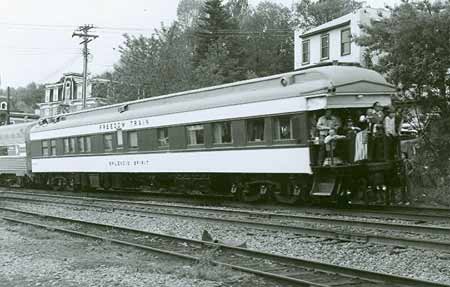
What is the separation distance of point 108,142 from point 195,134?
18.0 feet

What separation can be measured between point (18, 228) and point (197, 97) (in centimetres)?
701

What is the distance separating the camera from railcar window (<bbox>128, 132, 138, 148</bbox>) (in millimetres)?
21428

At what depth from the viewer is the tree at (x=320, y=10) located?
6806 centimetres

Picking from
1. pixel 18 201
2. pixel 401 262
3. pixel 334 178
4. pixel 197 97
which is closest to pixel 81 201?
pixel 18 201

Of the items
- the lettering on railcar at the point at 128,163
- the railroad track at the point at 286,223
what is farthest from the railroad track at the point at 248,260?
the lettering on railcar at the point at 128,163

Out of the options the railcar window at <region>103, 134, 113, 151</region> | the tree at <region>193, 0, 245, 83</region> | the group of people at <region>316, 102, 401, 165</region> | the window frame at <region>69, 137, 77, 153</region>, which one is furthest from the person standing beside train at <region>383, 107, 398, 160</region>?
the tree at <region>193, 0, 245, 83</region>

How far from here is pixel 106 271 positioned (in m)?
8.80

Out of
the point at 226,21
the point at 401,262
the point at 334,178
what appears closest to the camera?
the point at 401,262

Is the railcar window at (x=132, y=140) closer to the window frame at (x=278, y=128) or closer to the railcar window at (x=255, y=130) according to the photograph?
the railcar window at (x=255, y=130)

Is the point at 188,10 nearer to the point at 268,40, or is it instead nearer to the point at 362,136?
the point at 268,40

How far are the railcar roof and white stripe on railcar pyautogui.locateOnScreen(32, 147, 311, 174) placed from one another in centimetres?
132

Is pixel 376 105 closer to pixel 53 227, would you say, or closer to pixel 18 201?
pixel 53 227

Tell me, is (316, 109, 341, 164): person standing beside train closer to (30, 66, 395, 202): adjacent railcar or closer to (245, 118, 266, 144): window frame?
(30, 66, 395, 202): adjacent railcar

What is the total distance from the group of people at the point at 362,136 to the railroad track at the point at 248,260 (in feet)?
15.7
